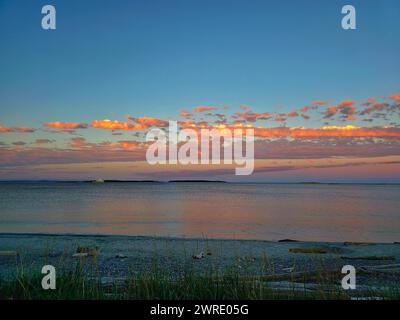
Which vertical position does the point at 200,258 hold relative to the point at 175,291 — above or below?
below

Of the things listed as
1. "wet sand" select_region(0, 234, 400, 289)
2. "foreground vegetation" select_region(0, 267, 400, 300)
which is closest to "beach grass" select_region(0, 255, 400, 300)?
"foreground vegetation" select_region(0, 267, 400, 300)

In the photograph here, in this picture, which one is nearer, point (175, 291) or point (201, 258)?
point (175, 291)

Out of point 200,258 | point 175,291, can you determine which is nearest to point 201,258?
point 200,258

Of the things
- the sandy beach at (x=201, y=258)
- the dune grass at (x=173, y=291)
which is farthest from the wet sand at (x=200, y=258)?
the dune grass at (x=173, y=291)

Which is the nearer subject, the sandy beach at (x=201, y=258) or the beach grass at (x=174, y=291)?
the beach grass at (x=174, y=291)

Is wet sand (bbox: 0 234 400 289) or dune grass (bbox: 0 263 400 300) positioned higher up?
dune grass (bbox: 0 263 400 300)

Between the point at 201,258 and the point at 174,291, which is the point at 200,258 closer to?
the point at 201,258

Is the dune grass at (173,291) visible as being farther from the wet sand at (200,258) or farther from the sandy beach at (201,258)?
the wet sand at (200,258)

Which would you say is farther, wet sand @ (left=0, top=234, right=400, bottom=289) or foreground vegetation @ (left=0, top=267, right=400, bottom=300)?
wet sand @ (left=0, top=234, right=400, bottom=289)

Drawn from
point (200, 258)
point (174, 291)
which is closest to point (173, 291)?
point (174, 291)

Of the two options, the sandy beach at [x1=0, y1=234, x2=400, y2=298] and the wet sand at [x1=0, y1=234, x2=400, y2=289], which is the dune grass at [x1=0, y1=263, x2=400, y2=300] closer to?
the sandy beach at [x1=0, y1=234, x2=400, y2=298]
